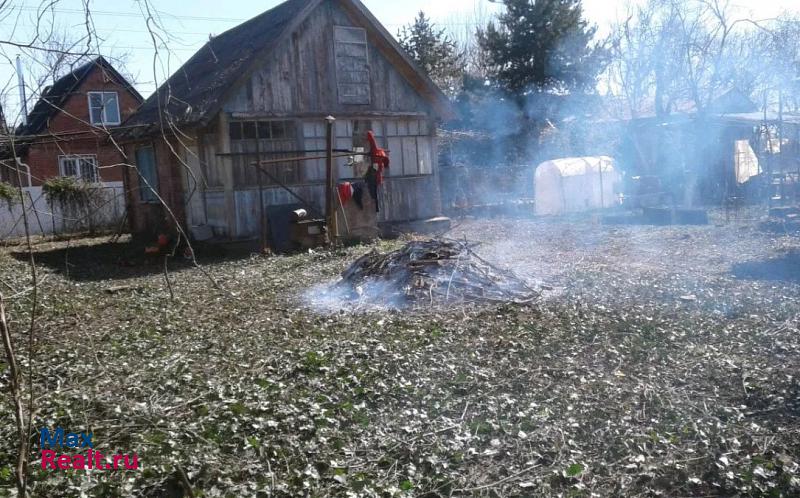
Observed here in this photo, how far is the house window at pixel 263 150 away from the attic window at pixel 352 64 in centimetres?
153

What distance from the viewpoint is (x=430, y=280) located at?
8.20 m

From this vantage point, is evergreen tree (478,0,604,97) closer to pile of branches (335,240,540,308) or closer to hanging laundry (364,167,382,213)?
hanging laundry (364,167,382,213)

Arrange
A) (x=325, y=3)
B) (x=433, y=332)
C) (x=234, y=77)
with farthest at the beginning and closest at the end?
(x=325, y=3) → (x=234, y=77) → (x=433, y=332)

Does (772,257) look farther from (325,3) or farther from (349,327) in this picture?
(325,3)

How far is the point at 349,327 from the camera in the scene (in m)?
6.91

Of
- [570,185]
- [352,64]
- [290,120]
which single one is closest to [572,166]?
[570,185]

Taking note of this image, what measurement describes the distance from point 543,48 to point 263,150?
15683mm

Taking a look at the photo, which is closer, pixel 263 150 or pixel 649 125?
pixel 263 150

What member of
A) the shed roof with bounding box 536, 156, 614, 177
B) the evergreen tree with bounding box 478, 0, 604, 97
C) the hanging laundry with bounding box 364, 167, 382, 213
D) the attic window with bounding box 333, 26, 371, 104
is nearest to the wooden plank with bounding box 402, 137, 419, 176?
the attic window with bounding box 333, 26, 371, 104

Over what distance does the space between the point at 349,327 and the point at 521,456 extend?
316 centimetres

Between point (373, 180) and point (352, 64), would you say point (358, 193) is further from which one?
point (352, 64)

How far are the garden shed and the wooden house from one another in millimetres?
4527

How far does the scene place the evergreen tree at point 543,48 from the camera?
25234 mm

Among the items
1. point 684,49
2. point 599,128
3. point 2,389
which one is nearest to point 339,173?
point 2,389
